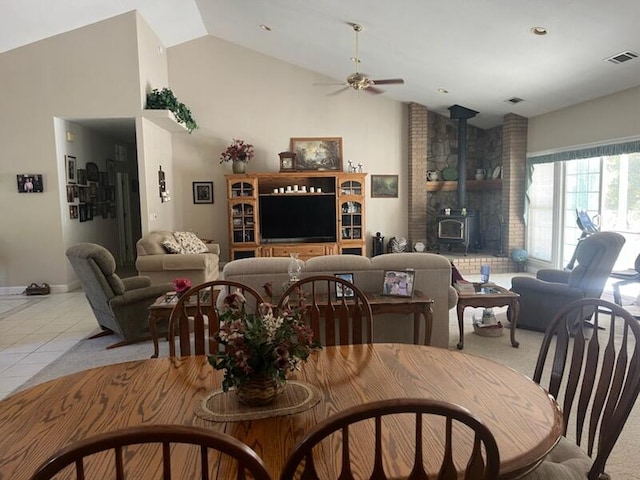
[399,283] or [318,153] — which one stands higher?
[318,153]

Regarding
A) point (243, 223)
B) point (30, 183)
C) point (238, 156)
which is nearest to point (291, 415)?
point (30, 183)

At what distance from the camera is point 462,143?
814cm

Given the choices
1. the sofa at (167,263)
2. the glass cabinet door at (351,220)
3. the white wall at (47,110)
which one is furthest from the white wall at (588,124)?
the white wall at (47,110)

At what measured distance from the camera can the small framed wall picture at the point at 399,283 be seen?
3320 mm

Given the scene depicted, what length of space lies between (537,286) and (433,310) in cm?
145

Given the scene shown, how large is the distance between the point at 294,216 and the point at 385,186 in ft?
6.27

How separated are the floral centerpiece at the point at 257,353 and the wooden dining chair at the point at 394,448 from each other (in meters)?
0.27

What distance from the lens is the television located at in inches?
316

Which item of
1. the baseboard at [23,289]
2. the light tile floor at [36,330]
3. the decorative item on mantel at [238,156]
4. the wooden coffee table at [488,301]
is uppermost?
the decorative item on mantel at [238,156]

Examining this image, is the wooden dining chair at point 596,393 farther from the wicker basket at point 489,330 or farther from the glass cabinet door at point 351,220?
the glass cabinet door at point 351,220

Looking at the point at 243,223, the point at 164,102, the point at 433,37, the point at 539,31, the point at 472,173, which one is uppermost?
the point at 433,37

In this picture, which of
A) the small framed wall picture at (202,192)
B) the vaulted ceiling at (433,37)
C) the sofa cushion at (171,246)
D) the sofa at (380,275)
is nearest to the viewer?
the sofa at (380,275)

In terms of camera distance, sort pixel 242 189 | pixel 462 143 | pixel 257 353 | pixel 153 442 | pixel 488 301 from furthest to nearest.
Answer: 1. pixel 462 143
2. pixel 242 189
3. pixel 488 301
4. pixel 257 353
5. pixel 153 442

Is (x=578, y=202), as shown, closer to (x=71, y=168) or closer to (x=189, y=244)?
(x=189, y=244)
